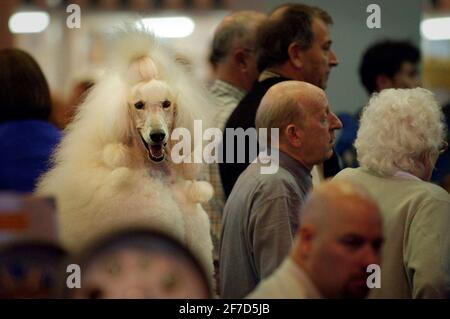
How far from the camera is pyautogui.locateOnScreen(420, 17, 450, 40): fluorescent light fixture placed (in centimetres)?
599

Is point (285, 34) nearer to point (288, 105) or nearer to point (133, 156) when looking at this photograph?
point (288, 105)

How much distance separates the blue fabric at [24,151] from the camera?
4184 millimetres

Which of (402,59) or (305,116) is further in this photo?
(402,59)

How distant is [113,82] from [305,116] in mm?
657

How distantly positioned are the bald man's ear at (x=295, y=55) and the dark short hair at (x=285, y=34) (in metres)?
0.01

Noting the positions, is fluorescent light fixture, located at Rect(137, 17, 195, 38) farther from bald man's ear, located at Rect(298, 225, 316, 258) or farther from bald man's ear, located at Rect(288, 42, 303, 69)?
bald man's ear, located at Rect(298, 225, 316, 258)

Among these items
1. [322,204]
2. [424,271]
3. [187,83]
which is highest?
[187,83]

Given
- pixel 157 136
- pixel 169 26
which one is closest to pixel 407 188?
pixel 157 136

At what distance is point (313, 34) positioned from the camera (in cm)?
492

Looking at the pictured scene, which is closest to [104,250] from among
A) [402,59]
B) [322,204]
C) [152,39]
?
[322,204]

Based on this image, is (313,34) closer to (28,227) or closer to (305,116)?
(305,116)

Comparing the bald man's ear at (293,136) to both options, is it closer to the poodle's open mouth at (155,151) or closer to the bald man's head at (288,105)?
the bald man's head at (288,105)

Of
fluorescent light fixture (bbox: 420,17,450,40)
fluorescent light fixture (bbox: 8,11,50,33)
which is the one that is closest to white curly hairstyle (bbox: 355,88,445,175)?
fluorescent light fixture (bbox: 8,11,50,33)

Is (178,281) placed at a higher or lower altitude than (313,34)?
lower
